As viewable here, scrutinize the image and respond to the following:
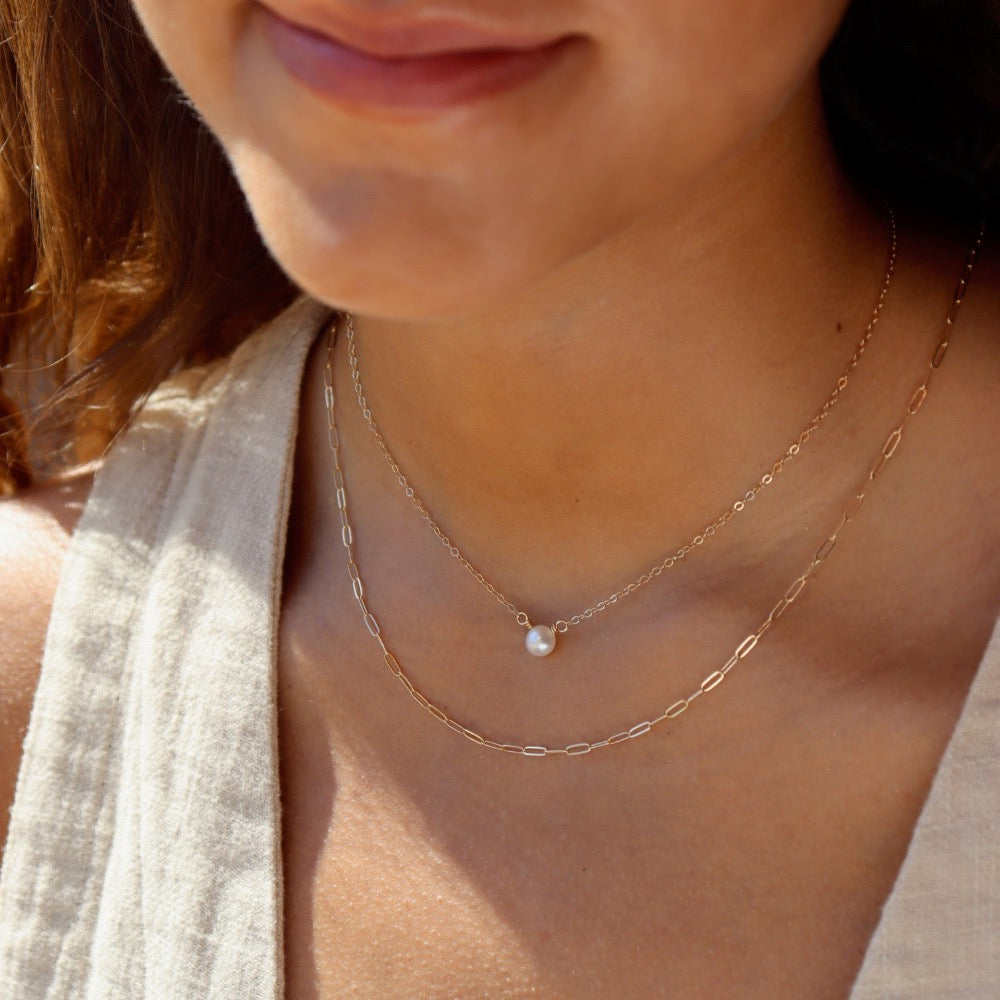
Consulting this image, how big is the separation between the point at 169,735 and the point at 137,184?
0.65m

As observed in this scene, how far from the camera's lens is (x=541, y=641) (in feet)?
4.24

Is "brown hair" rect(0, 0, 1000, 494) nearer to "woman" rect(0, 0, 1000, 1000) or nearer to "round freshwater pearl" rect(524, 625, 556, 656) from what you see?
"woman" rect(0, 0, 1000, 1000)

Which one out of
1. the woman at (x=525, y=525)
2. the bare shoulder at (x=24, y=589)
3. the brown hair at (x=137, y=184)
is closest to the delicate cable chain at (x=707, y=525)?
the woman at (x=525, y=525)

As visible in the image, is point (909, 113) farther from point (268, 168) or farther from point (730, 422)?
point (268, 168)

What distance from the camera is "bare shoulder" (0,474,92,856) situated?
1474mm

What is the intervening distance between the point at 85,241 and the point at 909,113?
92cm

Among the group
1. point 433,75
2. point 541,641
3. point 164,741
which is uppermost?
point 433,75

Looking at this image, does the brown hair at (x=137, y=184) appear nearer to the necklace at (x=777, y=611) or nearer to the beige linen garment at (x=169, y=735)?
the beige linen garment at (x=169, y=735)

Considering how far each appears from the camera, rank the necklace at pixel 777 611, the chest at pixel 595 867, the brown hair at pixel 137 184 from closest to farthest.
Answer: the chest at pixel 595 867 → the necklace at pixel 777 611 → the brown hair at pixel 137 184

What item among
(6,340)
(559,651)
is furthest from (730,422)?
(6,340)

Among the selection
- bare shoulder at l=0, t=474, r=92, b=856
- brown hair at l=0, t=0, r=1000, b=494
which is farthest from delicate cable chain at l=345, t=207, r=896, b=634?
bare shoulder at l=0, t=474, r=92, b=856

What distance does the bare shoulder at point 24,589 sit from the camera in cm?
147

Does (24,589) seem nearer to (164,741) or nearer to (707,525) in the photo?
(164,741)

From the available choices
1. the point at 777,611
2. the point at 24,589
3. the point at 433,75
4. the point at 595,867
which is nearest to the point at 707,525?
the point at 777,611
